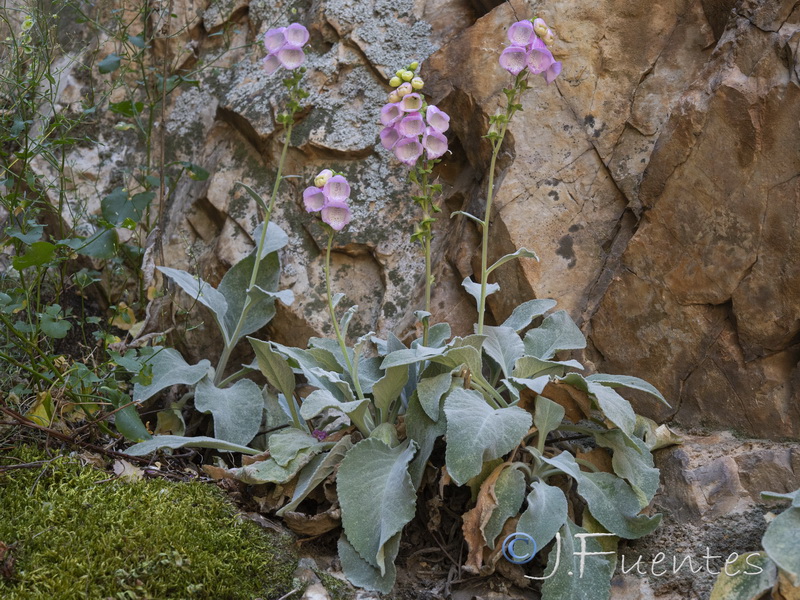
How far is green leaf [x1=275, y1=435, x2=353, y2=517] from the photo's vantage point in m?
2.20

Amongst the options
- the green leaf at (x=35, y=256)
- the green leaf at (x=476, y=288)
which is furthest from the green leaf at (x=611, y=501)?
the green leaf at (x=35, y=256)

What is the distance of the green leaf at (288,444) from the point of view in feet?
7.50

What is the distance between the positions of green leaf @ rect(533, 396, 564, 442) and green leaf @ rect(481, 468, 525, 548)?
16 centimetres

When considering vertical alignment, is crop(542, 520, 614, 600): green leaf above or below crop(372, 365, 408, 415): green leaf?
below

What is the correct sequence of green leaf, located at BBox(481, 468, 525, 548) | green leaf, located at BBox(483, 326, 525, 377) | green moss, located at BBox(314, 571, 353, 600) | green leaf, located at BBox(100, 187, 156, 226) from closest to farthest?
green moss, located at BBox(314, 571, 353, 600), green leaf, located at BBox(481, 468, 525, 548), green leaf, located at BBox(483, 326, 525, 377), green leaf, located at BBox(100, 187, 156, 226)

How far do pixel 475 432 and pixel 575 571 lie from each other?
1.52ft

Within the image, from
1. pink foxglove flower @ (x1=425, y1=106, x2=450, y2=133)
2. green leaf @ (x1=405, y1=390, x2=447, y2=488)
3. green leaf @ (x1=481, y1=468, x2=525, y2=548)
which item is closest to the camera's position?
green leaf @ (x1=481, y1=468, x2=525, y2=548)

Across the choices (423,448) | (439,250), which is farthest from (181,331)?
(423,448)

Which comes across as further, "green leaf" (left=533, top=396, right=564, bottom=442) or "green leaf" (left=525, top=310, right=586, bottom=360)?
"green leaf" (left=525, top=310, right=586, bottom=360)

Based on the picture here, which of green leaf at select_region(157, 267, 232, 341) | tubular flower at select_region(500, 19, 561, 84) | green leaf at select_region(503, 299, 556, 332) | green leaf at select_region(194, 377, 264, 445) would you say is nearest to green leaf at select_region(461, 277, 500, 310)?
green leaf at select_region(503, 299, 556, 332)

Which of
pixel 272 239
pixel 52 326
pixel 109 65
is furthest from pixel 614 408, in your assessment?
pixel 109 65

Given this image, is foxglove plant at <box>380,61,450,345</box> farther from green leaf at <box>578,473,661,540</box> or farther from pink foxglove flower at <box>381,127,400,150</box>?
green leaf at <box>578,473,661,540</box>

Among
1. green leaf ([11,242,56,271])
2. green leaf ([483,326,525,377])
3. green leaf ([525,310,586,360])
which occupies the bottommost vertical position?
green leaf ([525,310,586,360])

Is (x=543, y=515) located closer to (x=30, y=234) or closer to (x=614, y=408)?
(x=614, y=408)
